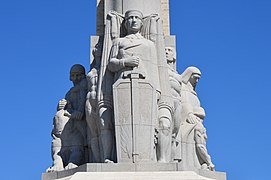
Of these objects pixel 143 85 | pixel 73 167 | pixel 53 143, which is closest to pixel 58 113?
pixel 53 143

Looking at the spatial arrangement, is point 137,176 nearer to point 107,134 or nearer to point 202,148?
point 107,134

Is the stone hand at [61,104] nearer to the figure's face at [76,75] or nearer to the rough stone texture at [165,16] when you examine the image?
the figure's face at [76,75]

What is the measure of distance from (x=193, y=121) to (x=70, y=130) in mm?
3802

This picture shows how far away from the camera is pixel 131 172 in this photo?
50.4ft

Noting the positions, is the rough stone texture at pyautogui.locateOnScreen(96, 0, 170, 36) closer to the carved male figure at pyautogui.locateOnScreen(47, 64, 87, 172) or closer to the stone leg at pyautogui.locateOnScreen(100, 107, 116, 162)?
the carved male figure at pyautogui.locateOnScreen(47, 64, 87, 172)

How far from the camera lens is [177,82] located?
18094 mm

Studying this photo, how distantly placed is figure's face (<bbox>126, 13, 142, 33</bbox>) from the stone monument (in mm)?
29

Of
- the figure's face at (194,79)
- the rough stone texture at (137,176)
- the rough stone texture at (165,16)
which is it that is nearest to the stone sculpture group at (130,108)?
the figure's face at (194,79)

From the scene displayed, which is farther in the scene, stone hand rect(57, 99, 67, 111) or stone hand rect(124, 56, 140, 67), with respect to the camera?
stone hand rect(57, 99, 67, 111)

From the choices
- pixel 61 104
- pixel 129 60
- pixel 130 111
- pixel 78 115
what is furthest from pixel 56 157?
pixel 129 60

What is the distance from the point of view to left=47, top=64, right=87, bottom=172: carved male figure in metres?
17.8

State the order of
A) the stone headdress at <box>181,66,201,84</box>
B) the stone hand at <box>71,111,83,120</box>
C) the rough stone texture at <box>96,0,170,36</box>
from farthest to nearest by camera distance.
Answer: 1. the stone headdress at <box>181,66,201,84</box>
2. the rough stone texture at <box>96,0,170,36</box>
3. the stone hand at <box>71,111,83,120</box>

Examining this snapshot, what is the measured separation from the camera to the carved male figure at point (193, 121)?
59.8 feet

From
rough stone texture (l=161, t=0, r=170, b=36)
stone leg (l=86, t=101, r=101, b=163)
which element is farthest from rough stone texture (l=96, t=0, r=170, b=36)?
stone leg (l=86, t=101, r=101, b=163)
